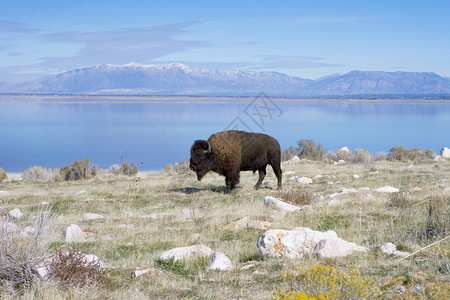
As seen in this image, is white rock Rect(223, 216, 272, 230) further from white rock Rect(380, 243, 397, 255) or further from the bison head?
the bison head

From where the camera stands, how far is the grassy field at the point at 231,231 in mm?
5637

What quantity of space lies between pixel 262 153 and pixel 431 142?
65778mm

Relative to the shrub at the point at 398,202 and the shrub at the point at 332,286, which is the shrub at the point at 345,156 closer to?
the shrub at the point at 398,202

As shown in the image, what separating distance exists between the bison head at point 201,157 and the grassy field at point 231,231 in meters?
0.94

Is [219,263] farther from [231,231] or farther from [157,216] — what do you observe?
[157,216]

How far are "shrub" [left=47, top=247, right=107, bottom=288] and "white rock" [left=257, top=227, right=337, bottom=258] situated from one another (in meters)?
2.53

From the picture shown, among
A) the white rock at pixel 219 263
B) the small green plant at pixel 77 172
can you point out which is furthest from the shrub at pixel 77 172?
the white rock at pixel 219 263

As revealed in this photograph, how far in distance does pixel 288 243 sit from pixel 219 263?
46.4 inches

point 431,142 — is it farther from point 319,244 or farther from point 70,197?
point 319,244

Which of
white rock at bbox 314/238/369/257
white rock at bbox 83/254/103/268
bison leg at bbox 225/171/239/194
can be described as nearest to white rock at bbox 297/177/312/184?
bison leg at bbox 225/171/239/194

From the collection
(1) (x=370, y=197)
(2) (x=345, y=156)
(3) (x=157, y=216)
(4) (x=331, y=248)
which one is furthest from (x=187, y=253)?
(2) (x=345, y=156)

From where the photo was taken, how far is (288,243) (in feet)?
24.1

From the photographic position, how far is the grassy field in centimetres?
564

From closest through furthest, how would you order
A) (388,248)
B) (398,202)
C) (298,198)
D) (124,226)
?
(388,248) < (124,226) < (398,202) < (298,198)
